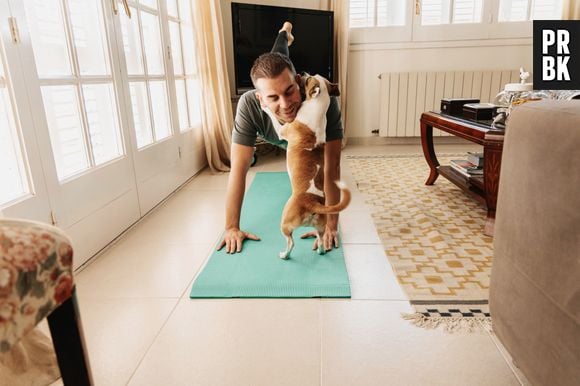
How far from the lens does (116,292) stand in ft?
4.47

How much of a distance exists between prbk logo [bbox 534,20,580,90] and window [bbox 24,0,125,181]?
1820 millimetres

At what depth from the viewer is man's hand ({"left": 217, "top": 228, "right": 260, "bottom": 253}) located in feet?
5.37

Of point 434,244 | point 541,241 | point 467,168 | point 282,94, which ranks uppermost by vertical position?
point 282,94

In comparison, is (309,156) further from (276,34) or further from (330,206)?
(276,34)

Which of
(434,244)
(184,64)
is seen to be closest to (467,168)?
(434,244)

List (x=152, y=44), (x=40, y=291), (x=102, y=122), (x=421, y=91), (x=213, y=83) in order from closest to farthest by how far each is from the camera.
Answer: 1. (x=40, y=291)
2. (x=102, y=122)
3. (x=152, y=44)
4. (x=213, y=83)
5. (x=421, y=91)

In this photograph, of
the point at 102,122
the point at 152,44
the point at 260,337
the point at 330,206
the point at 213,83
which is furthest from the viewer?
the point at 213,83

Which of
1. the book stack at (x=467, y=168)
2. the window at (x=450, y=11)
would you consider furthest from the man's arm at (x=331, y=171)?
the window at (x=450, y=11)

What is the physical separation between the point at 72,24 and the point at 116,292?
1089 millimetres

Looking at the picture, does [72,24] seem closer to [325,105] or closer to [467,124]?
[325,105]

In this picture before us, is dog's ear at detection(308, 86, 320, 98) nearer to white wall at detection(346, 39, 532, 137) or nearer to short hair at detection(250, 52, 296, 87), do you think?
short hair at detection(250, 52, 296, 87)

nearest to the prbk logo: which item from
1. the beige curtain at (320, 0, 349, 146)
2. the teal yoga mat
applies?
the teal yoga mat

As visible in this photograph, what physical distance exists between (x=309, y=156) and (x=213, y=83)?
1892 mm

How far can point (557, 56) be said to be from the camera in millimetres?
1511
